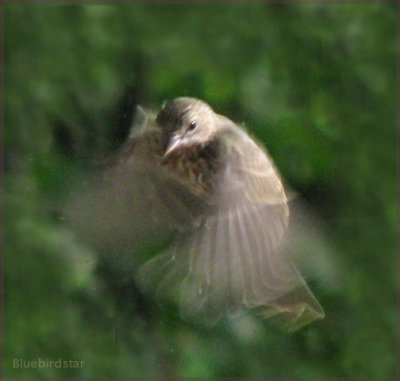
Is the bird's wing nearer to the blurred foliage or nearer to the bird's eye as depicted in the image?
the bird's eye

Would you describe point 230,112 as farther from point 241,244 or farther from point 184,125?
point 241,244

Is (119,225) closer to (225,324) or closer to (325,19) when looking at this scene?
(225,324)

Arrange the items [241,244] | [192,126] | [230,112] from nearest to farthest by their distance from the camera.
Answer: [241,244]
[192,126]
[230,112]

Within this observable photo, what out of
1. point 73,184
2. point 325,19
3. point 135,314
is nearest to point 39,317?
point 135,314

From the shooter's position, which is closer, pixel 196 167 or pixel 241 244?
pixel 241 244

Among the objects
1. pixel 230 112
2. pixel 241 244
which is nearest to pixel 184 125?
pixel 241 244

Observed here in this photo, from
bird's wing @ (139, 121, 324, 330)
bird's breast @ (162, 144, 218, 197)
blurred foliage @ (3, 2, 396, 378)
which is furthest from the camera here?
blurred foliage @ (3, 2, 396, 378)

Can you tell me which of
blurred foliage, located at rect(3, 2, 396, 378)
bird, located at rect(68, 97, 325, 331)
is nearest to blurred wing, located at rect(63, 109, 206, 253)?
bird, located at rect(68, 97, 325, 331)
